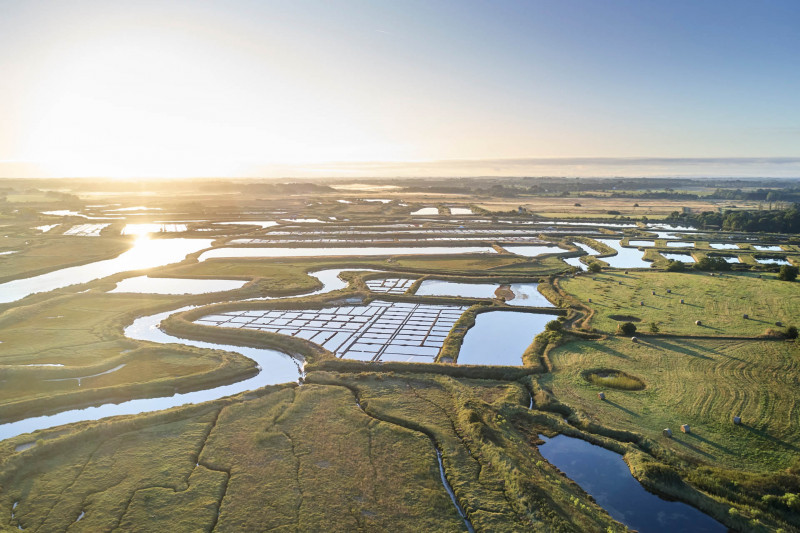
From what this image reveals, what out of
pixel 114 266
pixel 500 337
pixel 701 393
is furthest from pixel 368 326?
pixel 114 266

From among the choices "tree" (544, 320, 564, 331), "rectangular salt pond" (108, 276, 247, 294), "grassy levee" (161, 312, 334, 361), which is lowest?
"grassy levee" (161, 312, 334, 361)

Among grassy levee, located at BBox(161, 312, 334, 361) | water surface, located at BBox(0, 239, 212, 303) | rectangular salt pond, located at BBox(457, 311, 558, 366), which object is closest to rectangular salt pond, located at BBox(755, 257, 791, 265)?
rectangular salt pond, located at BBox(457, 311, 558, 366)

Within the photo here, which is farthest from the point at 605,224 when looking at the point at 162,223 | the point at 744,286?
the point at 162,223

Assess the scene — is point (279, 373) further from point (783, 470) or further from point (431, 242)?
point (431, 242)

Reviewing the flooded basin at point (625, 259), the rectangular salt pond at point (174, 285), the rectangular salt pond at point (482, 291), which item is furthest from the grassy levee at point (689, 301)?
the rectangular salt pond at point (174, 285)

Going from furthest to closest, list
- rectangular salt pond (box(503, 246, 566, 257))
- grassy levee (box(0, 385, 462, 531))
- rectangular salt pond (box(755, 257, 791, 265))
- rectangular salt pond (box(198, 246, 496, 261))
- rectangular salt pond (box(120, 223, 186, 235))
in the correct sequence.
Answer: rectangular salt pond (box(120, 223, 186, 235))
rectangular salt pond (box(503, 246, 566, 257))
rectangular salt pond (box(198, 246, 496, 261))
rectangular salt pond (box(755, 257, 791, 265))
grassy levee (box(0, 385, 462, 531))

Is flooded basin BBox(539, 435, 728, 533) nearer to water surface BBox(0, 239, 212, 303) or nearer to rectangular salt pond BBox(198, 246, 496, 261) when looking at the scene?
rectangular salt pond BBox(198, 246, 496, 261)

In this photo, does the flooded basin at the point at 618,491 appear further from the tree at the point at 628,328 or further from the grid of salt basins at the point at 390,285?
the grid of salt basins at the point at 390,285
